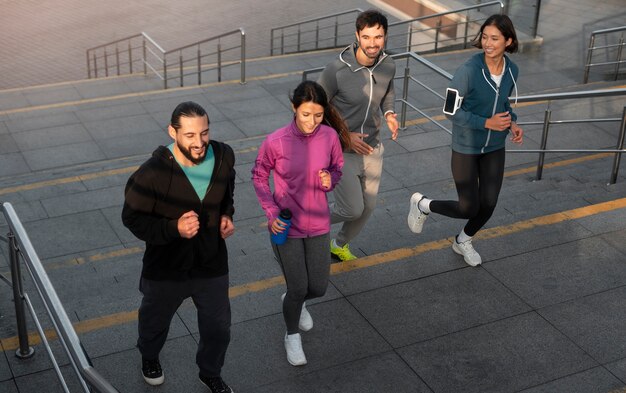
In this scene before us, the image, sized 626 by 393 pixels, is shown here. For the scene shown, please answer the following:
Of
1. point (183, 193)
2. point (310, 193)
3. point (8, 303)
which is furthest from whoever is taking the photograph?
point (8, 303)

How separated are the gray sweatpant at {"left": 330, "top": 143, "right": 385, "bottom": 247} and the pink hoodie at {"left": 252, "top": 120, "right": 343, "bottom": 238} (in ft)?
3.26

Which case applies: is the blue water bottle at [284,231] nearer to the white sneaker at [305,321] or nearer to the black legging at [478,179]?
the white sneaker at [305,321]

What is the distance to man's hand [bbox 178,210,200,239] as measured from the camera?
4254mm

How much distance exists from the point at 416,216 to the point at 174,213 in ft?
9.16

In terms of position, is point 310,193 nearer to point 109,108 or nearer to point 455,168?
point 455,168

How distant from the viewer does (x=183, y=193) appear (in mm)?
4430

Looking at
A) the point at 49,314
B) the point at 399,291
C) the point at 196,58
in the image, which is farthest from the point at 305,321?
the point at 196,58

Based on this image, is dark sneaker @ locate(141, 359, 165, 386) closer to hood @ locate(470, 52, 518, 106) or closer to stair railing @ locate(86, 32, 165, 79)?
hood @ locate(470, 52, 518, 106)

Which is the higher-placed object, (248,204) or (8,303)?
(8,303)

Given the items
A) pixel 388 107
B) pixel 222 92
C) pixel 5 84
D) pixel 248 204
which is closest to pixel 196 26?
pixel 5 84

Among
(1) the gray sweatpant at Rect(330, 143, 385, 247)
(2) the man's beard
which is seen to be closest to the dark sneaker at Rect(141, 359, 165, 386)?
(2) the man's beard

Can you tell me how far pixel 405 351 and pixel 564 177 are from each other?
4324mm

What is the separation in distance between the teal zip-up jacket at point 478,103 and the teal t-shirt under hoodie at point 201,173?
214cm

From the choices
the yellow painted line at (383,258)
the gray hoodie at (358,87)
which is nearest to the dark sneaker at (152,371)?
the yellow painted line at (383,258)
